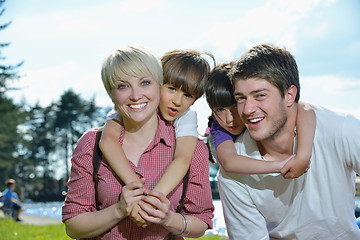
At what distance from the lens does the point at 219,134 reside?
10.5ft

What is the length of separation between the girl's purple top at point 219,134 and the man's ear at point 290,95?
483 mm

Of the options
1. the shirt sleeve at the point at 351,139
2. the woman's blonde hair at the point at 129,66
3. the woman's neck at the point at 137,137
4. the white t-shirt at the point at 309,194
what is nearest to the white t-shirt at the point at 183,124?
the woman's neck at the point at 137,137

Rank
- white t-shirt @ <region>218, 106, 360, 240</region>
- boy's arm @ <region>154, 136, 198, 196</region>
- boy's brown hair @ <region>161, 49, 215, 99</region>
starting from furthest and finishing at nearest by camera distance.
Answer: boy's brown hair @ <region>161, 49, 215, 99</region>
white t-shirt @ <region>218, 106, 360, 240</region>
boy's arm @ <region>154, 136, 198, 196</region>

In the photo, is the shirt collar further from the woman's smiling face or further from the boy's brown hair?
the woman's smiling face

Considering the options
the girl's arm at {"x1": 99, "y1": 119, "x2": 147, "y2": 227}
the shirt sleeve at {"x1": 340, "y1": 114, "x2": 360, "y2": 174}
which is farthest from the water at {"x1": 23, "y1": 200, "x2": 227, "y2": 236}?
the girl's arm at {"x1": 99, "y1": 119, "x2": 147, "y2": 227}

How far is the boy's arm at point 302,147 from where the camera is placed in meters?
2.72

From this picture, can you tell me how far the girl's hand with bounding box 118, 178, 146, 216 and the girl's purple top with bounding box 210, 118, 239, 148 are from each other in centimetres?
86

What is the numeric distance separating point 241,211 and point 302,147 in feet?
2.19

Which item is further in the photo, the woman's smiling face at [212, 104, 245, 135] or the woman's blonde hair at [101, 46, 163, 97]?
the woman's smiling face at [212, 104, 245, 135]

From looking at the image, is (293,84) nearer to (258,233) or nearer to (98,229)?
(258,233)

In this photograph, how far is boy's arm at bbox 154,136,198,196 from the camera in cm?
254

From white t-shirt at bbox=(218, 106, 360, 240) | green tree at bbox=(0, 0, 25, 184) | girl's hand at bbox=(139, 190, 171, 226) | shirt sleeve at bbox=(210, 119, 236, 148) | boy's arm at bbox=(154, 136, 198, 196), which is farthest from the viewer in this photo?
green tree at bbox=(0, 0, 25, 184)

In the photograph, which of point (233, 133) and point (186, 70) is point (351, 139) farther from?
point (186, 70)

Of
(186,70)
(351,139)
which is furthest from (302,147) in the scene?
(186,70)
